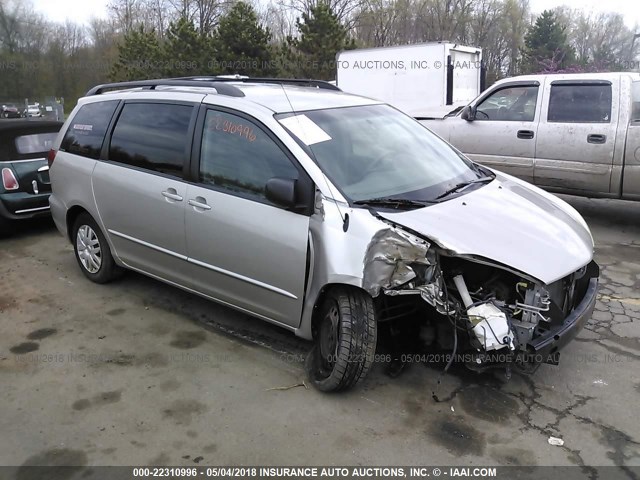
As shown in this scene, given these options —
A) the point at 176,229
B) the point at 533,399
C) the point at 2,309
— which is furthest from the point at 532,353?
the point at 2,309

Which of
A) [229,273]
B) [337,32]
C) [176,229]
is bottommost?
[229,273]

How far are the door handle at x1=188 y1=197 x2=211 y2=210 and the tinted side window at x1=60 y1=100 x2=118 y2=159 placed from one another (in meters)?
1.37

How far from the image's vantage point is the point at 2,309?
4602mm

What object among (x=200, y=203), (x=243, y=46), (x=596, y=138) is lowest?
(x=200, y=203)

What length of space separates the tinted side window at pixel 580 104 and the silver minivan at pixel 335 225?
10.2 feet

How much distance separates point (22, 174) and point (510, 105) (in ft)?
20.1

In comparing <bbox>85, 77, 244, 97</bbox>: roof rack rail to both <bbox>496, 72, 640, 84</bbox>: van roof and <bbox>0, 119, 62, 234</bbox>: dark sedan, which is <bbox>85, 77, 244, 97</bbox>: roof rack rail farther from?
<bbox>496, 72, 640, 84</bbox>: van roof

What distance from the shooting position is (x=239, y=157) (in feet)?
11.8

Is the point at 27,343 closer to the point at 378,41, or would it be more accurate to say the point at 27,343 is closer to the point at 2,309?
the point at 2,309

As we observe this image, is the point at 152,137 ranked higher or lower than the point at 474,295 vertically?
higher

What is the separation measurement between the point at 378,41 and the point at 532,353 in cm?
4295

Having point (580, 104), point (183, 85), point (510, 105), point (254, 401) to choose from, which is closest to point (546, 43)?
point (510, 105)

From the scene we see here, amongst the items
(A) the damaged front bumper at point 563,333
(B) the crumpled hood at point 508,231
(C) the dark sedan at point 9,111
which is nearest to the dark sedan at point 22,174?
(B) the crumpled hood at point 508,231

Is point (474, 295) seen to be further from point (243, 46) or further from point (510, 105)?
point (243, 46)
